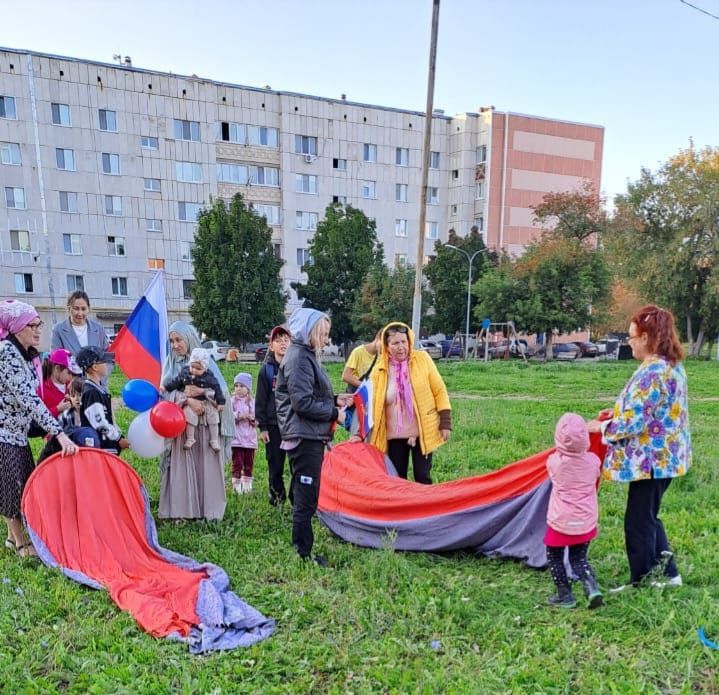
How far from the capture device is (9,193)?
99.6 ft

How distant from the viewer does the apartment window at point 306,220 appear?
119ft

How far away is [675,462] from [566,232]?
32.6m

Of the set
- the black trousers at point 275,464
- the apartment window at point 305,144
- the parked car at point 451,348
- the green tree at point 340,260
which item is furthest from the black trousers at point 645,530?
the apartment window at point 305,144

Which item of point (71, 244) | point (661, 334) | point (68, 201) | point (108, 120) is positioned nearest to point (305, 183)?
point (108, 120)

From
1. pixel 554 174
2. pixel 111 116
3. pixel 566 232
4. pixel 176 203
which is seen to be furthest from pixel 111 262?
pixel 554 174

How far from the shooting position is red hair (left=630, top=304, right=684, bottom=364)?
306cm

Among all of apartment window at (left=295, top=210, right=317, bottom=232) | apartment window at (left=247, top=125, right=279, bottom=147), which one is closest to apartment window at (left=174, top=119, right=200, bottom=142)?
apartment window at (left=247, top=125, right=279, bottom=147)

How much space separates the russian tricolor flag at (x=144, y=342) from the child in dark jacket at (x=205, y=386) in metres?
0.90

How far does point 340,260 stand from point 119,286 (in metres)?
13.9

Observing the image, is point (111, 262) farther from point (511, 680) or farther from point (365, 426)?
point (511, 680)

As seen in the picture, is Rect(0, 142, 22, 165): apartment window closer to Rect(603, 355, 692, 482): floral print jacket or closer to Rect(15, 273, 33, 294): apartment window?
Rect(15, 273, 33, 294): apartment window

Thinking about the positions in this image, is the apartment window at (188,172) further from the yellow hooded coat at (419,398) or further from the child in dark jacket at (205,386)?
the yellow hooded coat at (419,398)

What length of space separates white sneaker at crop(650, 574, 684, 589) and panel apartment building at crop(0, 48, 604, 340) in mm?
25808

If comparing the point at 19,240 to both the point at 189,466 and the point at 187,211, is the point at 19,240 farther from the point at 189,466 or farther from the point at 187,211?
the point at 189,466
